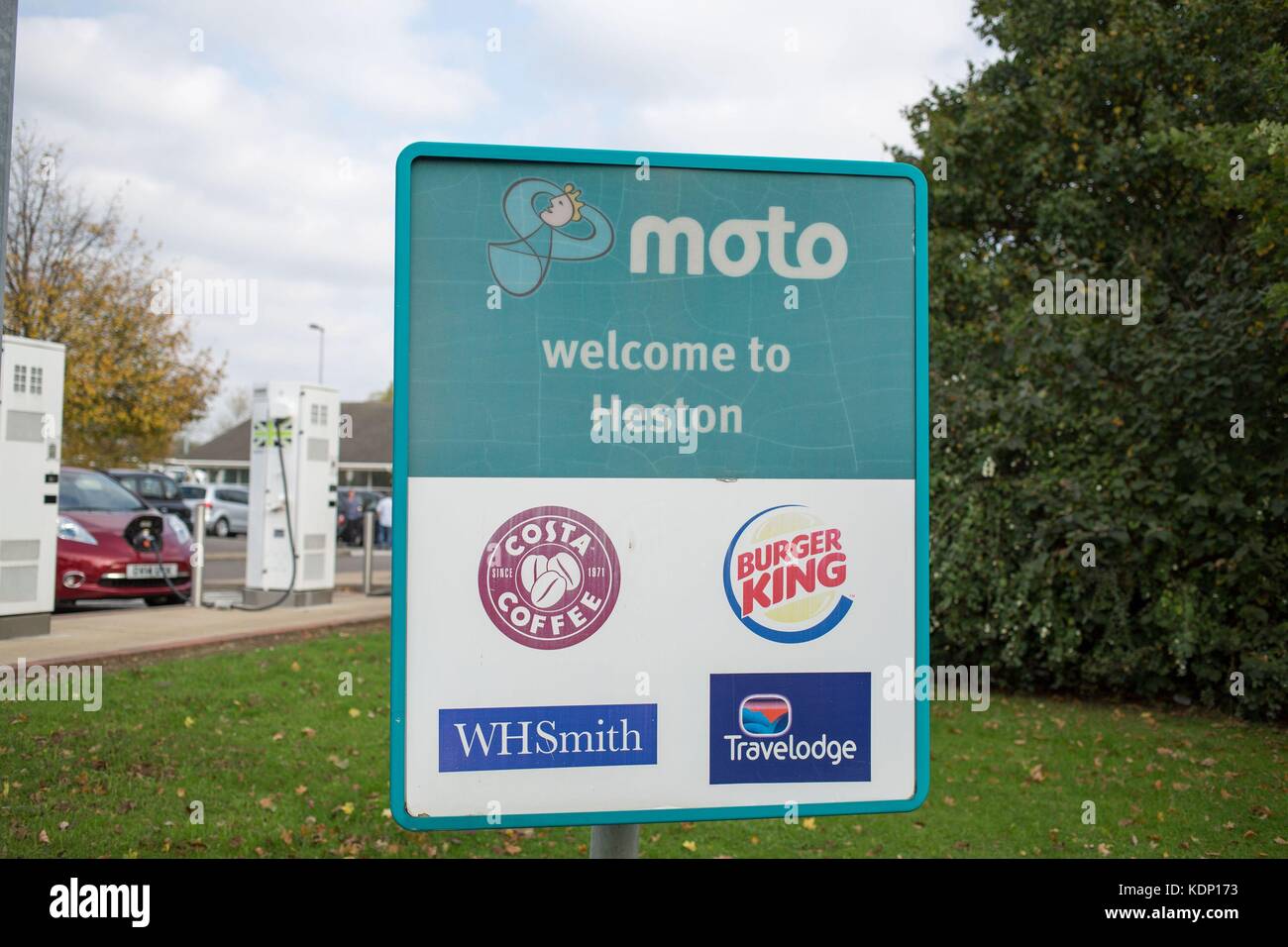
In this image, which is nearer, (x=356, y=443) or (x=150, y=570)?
(x=150, y=570)

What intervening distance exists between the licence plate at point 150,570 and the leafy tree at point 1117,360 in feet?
27.3

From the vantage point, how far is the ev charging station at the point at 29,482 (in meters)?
8.61

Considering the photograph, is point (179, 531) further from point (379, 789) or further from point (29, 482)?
point (379, 789)

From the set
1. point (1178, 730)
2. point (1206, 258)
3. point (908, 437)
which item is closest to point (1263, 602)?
point (1178, 730)

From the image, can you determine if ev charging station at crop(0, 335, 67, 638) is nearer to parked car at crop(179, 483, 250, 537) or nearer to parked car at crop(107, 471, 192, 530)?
parked car at crop(107, 471, 192, 530)

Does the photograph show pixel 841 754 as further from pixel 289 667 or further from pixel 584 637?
pixel 289 667

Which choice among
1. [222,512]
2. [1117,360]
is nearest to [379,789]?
[1117,360]

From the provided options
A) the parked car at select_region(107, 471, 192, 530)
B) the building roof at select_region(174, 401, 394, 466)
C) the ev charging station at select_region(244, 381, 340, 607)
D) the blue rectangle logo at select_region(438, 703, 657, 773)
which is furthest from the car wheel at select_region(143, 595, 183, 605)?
the building roof at select_region(174, 401, 394, 466)

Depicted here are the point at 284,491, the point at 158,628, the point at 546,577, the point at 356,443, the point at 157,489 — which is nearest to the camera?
the point at 546,577

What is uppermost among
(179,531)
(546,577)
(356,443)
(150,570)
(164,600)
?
(356,443)

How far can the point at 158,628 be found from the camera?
9672mm

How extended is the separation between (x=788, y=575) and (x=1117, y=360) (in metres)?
6.66

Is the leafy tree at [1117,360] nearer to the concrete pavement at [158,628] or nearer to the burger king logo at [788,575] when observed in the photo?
the burger king logo at [788,575]

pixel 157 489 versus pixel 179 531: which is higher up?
pixel 157 489
